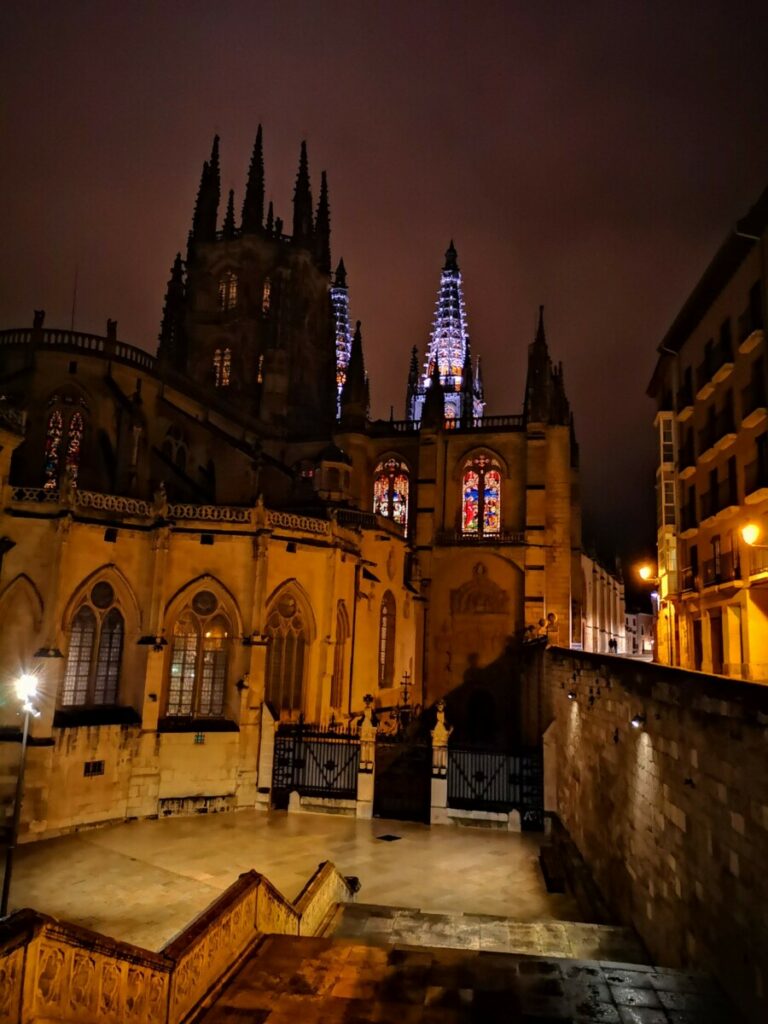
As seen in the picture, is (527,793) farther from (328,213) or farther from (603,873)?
(328,213)

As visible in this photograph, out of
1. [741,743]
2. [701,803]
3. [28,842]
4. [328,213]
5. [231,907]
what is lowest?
[28,842]

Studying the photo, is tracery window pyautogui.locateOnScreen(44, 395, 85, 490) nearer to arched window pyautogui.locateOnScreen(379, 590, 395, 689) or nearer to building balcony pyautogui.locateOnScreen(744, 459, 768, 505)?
arched window pyautogui.locateOnScreen(379, 590, 395, 689)

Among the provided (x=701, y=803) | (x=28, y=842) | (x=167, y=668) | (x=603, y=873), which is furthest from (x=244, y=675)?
(x=701, y=803)

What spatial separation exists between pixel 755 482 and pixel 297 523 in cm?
1455

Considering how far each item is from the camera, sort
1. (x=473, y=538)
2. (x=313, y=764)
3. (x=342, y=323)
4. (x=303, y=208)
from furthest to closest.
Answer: (x=342, y=323) → (x=303, y=208) → (x=473, y=538) → (x=313, y=764)

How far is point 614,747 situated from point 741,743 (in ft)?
21.1

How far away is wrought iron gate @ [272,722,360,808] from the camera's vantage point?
2277 centimetres

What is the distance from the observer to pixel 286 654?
25.5 metres

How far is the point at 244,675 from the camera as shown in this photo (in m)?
23.2

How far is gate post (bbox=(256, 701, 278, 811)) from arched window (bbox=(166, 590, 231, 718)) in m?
1.57

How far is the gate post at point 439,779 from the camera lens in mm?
21406

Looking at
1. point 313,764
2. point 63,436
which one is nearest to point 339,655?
point 313,764

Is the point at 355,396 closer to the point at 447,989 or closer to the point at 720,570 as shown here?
the point at 720,570

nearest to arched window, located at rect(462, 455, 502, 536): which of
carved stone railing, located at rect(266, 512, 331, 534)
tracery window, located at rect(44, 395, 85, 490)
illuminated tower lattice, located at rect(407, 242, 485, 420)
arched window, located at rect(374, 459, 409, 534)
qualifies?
arched window, located at rect(374, 459, 409, 534)
